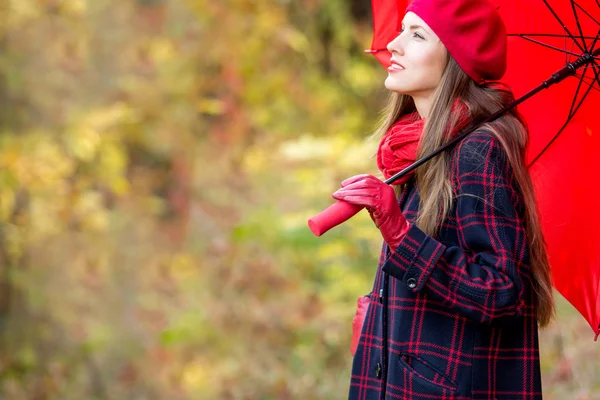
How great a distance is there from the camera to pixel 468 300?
183cm

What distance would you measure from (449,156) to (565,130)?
451 mm

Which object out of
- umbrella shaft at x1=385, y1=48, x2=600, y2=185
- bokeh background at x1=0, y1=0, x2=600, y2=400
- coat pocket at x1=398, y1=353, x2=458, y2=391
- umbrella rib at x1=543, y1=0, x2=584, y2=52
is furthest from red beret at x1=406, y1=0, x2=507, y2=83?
bokeh background at x1=0, y1=0, x2=600, y2=400

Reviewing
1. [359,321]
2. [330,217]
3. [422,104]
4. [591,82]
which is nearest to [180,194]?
[359,321]

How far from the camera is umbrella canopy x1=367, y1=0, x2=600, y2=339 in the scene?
215 cm

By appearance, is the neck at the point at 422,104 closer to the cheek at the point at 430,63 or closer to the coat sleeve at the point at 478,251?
the cheek at the point at 430,63

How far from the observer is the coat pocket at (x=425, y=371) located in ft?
6.26

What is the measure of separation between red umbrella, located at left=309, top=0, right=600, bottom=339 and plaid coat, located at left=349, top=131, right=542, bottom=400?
26cm

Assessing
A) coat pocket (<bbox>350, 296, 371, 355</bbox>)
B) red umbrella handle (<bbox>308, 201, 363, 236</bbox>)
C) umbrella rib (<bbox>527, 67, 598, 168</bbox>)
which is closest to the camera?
red umbrella handle (<bbox>308, 201, 363, 236</bbox>)

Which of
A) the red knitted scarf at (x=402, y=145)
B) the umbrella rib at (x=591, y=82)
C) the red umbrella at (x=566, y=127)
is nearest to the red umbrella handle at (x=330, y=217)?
the red knitted scarf at (x=402, y=145)

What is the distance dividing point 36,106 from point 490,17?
18.2ft

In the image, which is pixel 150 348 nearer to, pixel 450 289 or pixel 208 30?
pixel 208 30

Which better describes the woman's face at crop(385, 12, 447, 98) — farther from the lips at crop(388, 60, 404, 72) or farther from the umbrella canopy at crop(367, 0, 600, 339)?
the umbrella canopy at crop(367, 0, 600, 339)

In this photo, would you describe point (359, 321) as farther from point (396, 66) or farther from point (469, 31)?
point (469, 31)

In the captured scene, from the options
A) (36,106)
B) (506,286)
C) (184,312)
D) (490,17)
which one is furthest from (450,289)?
(36,106)
